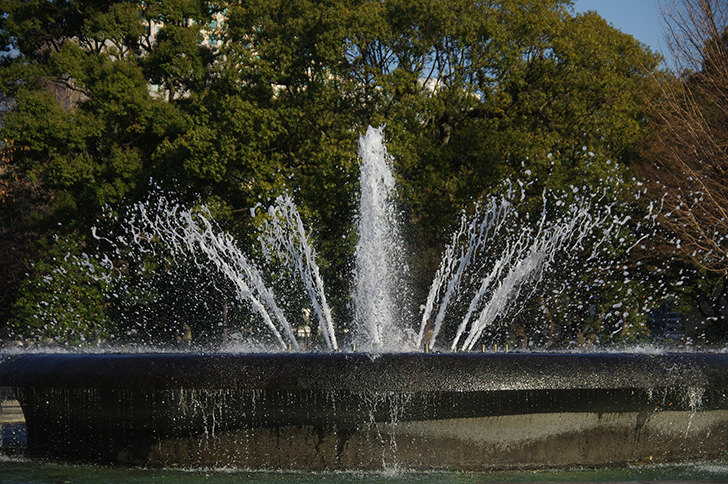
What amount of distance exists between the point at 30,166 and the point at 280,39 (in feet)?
26.7

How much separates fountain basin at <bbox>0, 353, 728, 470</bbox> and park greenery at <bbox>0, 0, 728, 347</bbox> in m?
13.6

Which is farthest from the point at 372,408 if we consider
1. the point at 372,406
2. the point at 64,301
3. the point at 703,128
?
the point at 64,301

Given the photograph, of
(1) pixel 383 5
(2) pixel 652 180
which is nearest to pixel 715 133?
(2) pixel 652 180

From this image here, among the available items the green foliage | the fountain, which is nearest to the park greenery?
the green foliage

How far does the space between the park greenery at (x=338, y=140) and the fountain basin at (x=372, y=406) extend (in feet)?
44.5

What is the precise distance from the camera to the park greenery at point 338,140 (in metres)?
22.6

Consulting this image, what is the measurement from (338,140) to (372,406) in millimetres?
15895

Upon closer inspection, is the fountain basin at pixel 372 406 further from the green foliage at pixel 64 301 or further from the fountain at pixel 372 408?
the green foliage at pixel 64 301

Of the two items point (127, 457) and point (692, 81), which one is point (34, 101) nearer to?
point (692, 81)

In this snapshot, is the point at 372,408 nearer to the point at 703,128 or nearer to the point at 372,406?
the point at 372,406

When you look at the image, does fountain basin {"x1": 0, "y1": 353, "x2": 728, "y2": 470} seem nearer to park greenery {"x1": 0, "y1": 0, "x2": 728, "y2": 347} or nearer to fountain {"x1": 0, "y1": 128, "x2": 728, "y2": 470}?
fountain {"x1": 0, "y1": 128, "x2": 728, "y2": 470}

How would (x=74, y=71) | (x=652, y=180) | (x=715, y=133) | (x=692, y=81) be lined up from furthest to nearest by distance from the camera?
1. (x=74, y=71)
2. (x=652, y=180)
3. (x=692, y=81)
4. (x=715, y=133)

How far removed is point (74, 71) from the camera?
25.1 metres

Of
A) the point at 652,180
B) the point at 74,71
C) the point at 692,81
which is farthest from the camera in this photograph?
the point at 74,71
